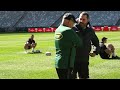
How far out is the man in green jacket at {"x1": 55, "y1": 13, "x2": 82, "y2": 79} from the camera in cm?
737

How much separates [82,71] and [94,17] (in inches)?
2636

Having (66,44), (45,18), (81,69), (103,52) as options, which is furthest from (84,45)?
(45,18)

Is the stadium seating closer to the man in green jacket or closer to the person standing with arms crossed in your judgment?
the person standing with arms crossed

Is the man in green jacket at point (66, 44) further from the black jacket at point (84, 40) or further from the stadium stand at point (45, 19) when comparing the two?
the stadium stand at point (45, 19)

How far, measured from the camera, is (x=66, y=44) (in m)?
7.46

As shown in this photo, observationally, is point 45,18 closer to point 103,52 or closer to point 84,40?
point 103,52

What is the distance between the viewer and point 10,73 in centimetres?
1511

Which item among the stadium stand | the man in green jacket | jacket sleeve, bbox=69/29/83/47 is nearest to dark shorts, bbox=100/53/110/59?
the man in green jacket

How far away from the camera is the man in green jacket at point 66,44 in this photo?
7371mm

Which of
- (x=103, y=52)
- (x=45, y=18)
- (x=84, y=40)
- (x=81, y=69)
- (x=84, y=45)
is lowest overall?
(x=103, y=52)
